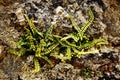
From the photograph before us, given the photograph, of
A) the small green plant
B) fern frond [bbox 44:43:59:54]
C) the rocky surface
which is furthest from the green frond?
fern frond [bbox 44:43:59:54]

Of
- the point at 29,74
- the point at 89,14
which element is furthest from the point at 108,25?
the point at 29,74

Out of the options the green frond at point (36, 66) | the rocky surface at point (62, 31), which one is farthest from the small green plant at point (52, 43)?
the rocky surface at point (62, 31)

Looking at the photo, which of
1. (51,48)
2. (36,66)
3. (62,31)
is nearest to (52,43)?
(51,48)

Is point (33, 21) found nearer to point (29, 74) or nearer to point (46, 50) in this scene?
point (46, 50)

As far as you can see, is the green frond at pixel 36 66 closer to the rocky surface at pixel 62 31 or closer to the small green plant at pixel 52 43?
the small green plant at pixel 52 43

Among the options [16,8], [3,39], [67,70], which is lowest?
[67,70]
